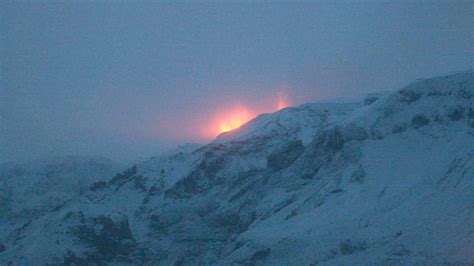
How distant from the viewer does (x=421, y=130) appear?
32.3m

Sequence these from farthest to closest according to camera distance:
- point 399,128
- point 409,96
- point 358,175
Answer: point 409,96 < point 399,128 < point 358,175

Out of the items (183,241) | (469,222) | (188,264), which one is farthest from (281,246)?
(183,241)

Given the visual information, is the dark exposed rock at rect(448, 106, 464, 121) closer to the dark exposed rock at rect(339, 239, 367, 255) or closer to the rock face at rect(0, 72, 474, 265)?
the rock face at rect(0, 72, 474, 265)

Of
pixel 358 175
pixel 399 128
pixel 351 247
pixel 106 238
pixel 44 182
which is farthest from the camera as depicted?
pixel 44 182

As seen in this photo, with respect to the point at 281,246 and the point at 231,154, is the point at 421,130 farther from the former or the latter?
the point at 231,154

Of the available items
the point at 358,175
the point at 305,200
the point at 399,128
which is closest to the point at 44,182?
the point at 305,200

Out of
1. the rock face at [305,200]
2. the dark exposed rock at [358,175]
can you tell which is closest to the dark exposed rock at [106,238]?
the rock face at [305,200]

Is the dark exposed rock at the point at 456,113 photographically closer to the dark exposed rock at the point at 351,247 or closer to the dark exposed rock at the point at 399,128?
the dark exposed rock at the point at 399,128

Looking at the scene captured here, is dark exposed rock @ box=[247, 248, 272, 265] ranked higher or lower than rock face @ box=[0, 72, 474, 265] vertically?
lower

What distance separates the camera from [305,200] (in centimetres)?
3189

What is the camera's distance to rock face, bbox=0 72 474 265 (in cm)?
2223

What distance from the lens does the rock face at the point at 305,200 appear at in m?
22.2

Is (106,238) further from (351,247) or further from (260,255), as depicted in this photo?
(351,247)

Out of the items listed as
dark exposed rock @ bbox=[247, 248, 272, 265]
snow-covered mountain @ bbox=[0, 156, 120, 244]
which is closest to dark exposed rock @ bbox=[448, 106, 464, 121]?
dark exposed rock @ bbox=[247, 248, 272, 265]
